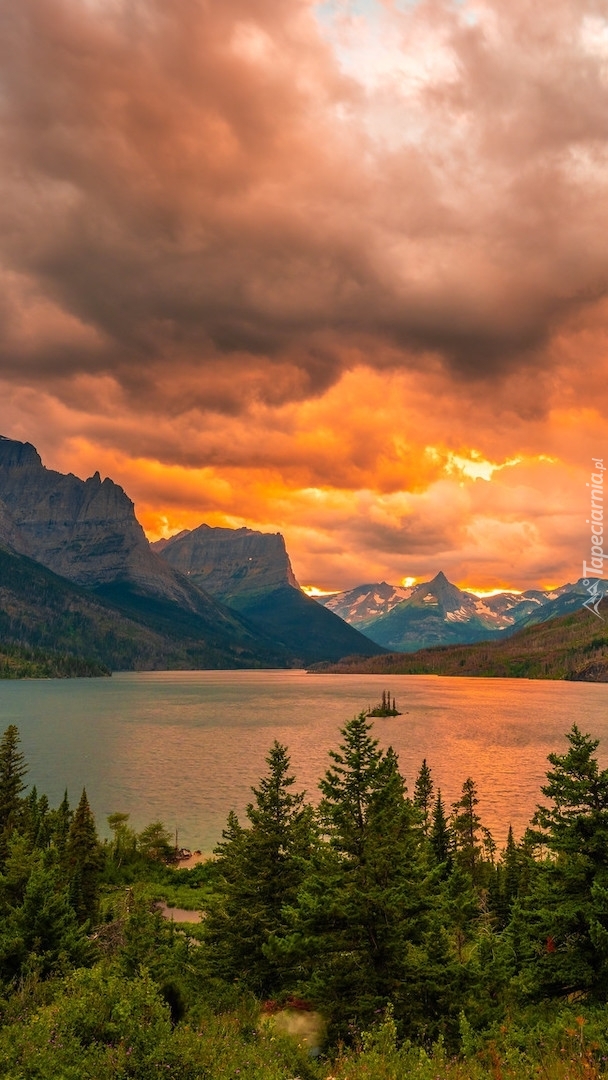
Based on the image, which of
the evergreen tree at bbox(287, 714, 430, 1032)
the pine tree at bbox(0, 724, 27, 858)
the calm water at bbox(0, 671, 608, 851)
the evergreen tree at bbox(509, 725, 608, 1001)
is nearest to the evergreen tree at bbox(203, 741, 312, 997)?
the evergreen tree at bbox(287, 714, 430, 1032)

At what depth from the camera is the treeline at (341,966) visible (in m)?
14.5

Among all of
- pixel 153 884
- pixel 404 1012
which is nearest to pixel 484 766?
pixel 153 884

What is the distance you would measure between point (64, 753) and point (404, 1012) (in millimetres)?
143291

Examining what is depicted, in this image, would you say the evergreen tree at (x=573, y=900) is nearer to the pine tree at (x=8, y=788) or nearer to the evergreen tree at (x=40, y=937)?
the evergreen tree at (x=40, y=937)

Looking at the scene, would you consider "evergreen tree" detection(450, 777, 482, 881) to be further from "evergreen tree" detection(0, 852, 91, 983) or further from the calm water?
"evergreen tree" detection(0, 852, 91, 983)

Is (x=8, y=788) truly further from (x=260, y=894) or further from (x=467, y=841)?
(x=467, y=841)

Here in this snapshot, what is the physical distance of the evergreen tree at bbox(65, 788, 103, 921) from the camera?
173ft

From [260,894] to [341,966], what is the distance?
10.5 meters

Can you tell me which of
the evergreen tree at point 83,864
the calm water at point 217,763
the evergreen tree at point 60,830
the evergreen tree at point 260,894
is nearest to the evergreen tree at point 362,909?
the evergreen tree at point 260,894

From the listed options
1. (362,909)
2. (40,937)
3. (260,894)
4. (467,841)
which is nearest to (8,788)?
(40,937)

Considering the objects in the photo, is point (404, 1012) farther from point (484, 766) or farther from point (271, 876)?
point (484, 766)

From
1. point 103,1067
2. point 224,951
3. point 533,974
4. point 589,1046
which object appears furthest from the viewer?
point 224,951

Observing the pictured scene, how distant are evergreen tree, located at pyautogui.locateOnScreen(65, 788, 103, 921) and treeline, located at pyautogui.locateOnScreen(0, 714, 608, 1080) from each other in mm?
15829

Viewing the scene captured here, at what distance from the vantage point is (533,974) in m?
22.0
